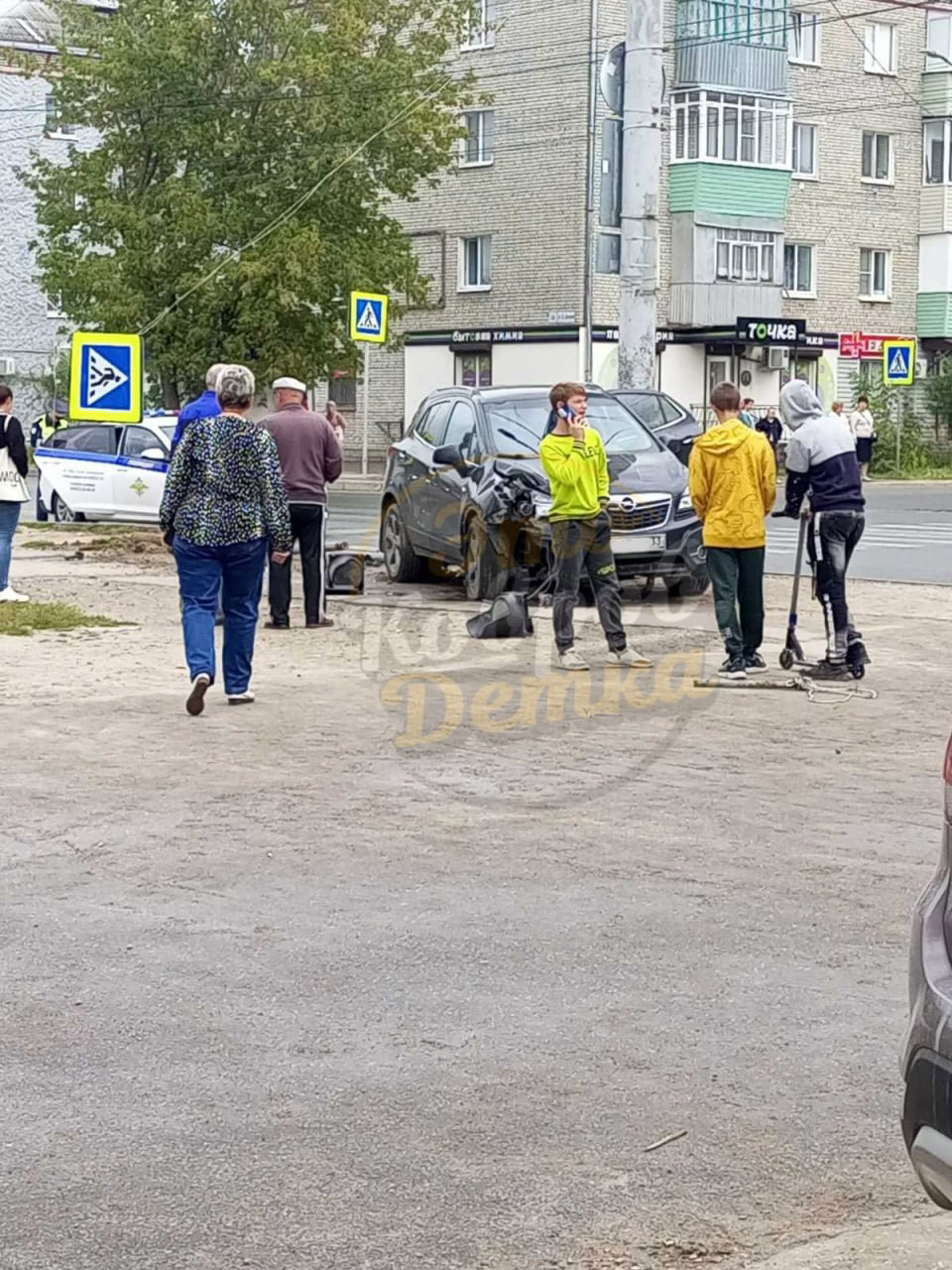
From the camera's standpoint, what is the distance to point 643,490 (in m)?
17.1

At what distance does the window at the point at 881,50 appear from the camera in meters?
57.5

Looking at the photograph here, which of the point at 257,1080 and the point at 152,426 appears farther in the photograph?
the point at 152,426

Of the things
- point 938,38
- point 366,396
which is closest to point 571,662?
point 366,396

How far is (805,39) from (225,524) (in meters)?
48.6

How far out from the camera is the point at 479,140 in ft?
177

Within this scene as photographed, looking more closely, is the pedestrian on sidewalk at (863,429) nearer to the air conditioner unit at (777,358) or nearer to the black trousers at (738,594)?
the air conditioner unit at (777,358)

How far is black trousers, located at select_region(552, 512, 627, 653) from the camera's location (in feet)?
43.1

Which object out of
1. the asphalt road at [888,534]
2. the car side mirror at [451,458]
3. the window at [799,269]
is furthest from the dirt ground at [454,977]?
the window at [799,269]

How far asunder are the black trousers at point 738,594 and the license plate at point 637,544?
411 centimetres

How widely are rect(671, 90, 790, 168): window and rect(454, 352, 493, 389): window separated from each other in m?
7.21

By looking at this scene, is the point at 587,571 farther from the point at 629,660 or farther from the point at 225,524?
the point at 225,524

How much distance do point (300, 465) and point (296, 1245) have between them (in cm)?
1150

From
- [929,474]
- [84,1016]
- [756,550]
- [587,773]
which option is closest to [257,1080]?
[84,1016]

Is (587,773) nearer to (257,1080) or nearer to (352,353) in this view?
(257,1080)
